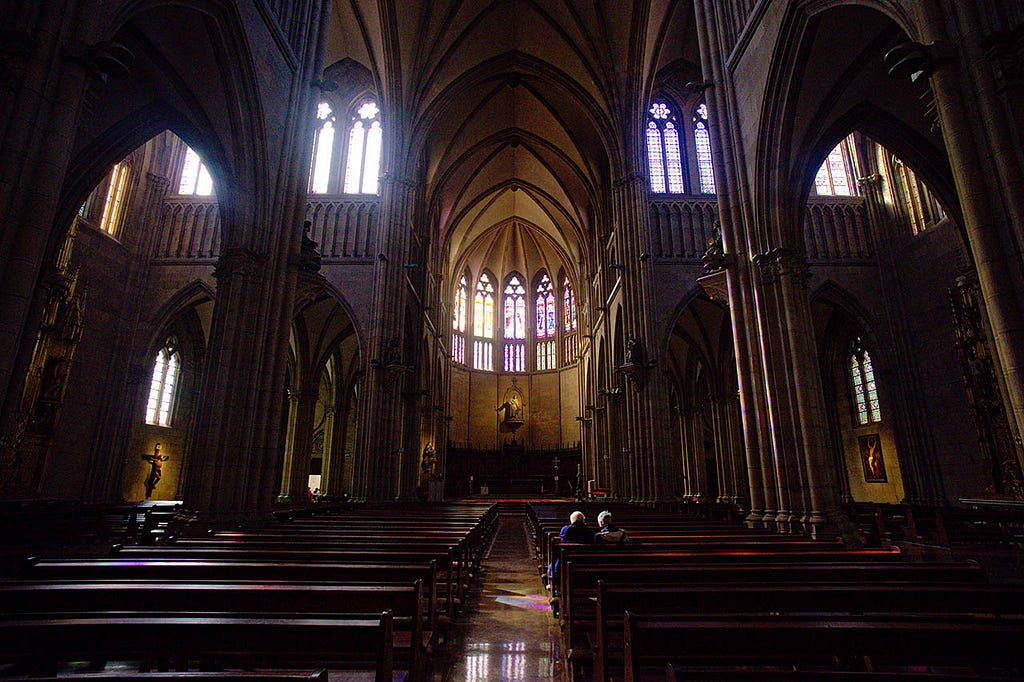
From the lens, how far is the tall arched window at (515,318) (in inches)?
1617

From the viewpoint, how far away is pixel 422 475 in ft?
94.7

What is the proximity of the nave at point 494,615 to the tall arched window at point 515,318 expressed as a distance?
1345 inches

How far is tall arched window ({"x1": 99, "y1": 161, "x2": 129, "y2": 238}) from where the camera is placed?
60.4 ft

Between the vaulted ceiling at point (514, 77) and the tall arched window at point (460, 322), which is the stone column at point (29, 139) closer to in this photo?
the vaulted ceiling at point (514, 77)

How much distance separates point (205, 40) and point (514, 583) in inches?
407

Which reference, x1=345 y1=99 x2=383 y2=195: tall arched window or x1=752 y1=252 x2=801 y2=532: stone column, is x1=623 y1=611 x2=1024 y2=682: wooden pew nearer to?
x1=752 y1=252 x2=801 y2=532: stone column

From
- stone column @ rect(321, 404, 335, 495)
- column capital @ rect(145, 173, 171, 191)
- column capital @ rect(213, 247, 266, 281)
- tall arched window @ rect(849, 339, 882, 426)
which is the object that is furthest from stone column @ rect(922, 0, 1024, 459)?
stone column @ rect(321, 404, 335, 495)

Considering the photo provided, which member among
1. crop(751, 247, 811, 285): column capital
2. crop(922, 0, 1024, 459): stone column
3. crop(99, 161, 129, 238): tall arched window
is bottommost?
crop(922, 0, 1024, 459): stone column

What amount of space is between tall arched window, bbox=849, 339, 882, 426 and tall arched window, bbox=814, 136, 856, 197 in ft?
20.0

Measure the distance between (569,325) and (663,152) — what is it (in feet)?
62.6

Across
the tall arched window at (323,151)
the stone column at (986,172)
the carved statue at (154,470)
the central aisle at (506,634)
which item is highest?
the tall arched window at (323,151)

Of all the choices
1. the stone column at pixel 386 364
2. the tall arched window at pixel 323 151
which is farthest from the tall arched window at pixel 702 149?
the tall arched window at pixel 323 151

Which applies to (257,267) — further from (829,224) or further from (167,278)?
(829,224)

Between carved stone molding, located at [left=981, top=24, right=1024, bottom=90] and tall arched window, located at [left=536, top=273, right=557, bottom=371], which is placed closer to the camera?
carved stone molding, located at [left=981, top=24, right=1024, bottom=90]
